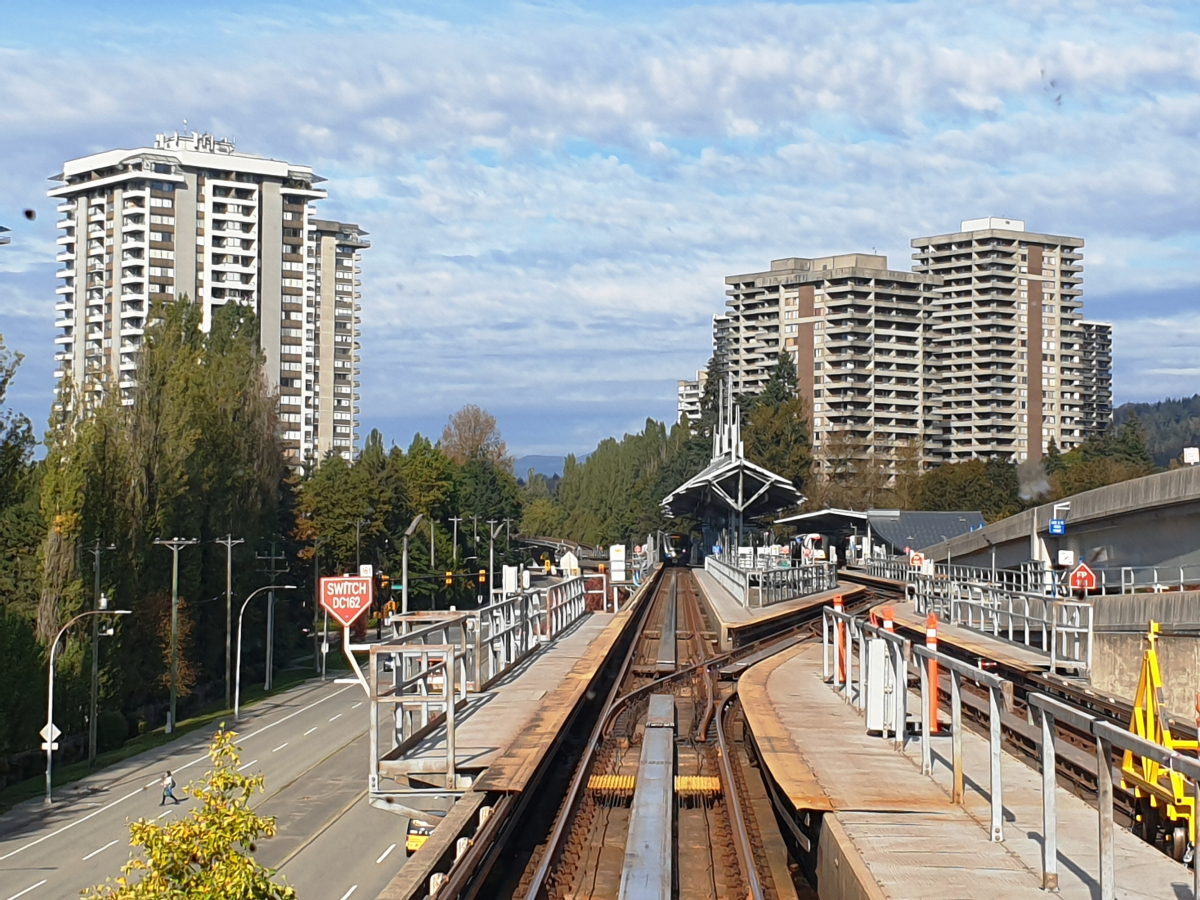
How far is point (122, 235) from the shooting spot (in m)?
135

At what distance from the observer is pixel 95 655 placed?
171 feet

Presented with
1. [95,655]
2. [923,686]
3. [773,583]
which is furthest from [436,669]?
[95,655]

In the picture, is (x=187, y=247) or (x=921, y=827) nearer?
(x=921, y=827)

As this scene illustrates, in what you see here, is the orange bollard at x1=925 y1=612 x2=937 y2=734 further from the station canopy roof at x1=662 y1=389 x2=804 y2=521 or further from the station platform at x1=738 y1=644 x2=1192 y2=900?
the station canopy roof at x1=662 y1=389 x2=804 y2=521

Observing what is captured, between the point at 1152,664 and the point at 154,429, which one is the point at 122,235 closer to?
the point at 154,429

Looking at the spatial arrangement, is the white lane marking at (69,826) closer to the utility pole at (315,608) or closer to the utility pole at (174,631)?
the utility pole at (174,631)

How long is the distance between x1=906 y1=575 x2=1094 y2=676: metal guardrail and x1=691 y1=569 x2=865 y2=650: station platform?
10.5 feet

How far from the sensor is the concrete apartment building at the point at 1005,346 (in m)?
175

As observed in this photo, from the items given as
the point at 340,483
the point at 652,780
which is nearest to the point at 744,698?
the point at 652,780

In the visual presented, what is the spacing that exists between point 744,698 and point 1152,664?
7862 millimetres

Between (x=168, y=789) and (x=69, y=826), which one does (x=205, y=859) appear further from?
(x=69, y=826)

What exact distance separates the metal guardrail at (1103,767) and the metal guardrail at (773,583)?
32.0 metres

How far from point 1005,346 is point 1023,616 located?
158 meters

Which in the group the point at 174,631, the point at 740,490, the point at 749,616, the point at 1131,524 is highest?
the point at 740,490
